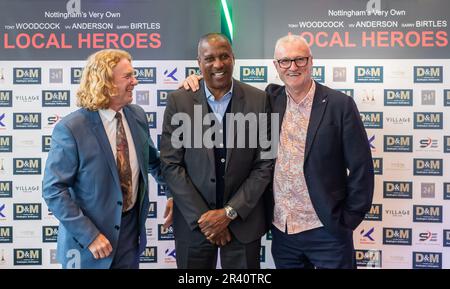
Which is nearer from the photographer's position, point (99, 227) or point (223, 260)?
point (99, 227)

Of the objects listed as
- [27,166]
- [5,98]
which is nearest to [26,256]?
[27,166]

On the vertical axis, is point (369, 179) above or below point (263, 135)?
below

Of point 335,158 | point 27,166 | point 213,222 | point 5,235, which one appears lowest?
point 5,235

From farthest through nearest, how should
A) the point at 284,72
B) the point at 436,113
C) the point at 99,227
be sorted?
the point at 436,113 → the point at 284,72 → the point at 99,227

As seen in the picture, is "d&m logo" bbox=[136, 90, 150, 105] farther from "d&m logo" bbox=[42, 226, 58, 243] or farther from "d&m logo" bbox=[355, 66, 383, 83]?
"d&m logo" bbox=[355, 66, 383, 83]

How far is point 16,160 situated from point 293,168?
2.47 meters

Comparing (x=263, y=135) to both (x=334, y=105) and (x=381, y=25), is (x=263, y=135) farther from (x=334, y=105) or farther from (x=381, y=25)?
(x=381, y=25)

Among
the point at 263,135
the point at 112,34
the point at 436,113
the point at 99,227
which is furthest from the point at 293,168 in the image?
the point at 112,34

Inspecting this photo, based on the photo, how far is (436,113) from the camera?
143 inches

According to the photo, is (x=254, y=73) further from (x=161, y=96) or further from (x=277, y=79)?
(x=161, y=96)

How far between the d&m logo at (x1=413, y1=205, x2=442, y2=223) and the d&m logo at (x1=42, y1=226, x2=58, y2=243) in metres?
3.12

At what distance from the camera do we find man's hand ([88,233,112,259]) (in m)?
2.46

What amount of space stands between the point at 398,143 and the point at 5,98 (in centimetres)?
339

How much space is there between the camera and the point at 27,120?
3.73 meters
